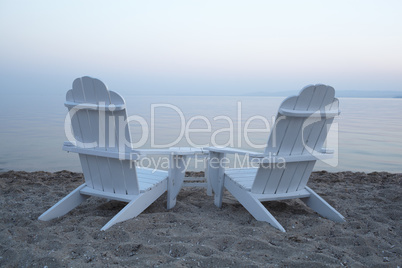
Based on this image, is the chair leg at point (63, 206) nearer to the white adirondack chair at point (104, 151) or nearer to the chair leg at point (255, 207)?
the white adirondack chair at point (104, 151)

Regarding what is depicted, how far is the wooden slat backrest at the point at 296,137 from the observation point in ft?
7.95

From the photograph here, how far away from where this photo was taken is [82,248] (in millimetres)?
1895

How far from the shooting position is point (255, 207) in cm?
259

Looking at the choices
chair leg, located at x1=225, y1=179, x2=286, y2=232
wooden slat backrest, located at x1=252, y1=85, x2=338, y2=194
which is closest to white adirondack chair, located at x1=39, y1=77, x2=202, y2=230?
chair leg, located at x1=225, y1=179, x2=286, y2=232

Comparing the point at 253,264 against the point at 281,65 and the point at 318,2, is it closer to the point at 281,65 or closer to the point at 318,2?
the point at 318,2

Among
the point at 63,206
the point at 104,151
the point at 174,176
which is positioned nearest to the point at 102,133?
the point at 104,151

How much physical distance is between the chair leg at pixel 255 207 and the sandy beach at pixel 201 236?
0.23 ft

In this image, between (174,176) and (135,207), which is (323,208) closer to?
(174,176)

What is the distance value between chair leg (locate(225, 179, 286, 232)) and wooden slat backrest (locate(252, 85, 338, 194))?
10cm

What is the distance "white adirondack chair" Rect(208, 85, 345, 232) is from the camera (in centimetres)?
243

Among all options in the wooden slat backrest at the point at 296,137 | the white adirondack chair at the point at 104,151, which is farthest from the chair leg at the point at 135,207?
the wooden slat backrest at the point at 296,137

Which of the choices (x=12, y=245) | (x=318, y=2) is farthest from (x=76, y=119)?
Result: (x=318, y=2)

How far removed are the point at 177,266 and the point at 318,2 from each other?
9117mm

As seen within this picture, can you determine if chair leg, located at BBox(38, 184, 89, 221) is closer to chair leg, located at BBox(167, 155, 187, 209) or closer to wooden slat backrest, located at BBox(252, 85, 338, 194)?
chair leg, located at BBox(167, 155, 187, 209)
